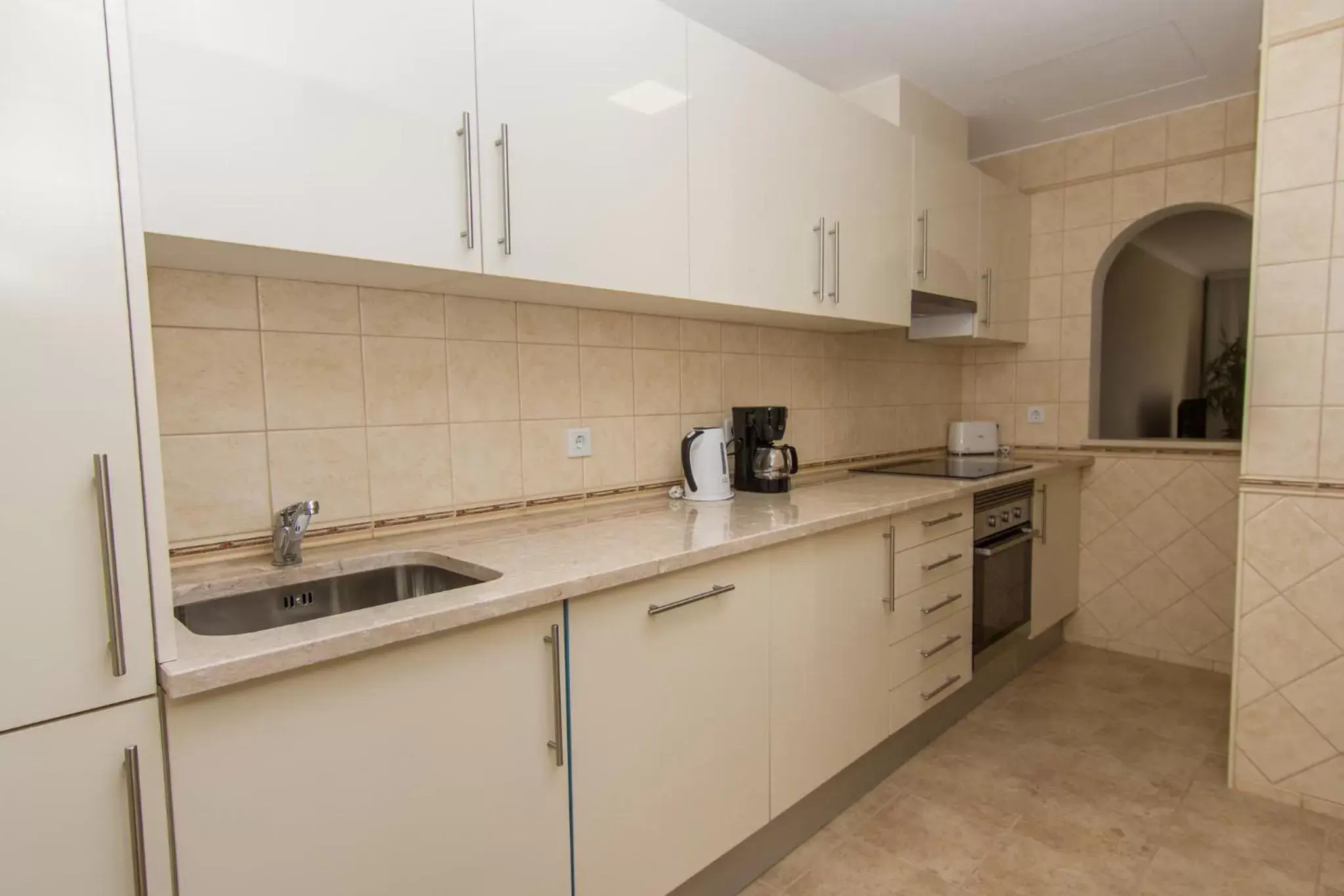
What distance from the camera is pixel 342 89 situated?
1.22 meters

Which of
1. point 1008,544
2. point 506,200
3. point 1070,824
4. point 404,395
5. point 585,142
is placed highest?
point 585,142

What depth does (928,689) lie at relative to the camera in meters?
2.34

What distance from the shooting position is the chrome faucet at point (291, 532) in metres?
1.40

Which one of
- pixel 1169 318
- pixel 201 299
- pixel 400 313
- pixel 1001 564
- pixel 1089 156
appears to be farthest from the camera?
pixel 1169 318

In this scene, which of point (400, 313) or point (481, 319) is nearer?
point (400, 313)

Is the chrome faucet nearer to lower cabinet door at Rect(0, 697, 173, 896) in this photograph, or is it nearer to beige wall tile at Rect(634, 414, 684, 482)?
lower cabinet door at Rect(0, 697, 173, 896)

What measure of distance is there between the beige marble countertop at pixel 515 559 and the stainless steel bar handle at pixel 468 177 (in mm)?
636

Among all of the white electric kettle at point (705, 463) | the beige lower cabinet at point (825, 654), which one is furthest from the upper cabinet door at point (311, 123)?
the beige lower cabinet at point (825, 654)

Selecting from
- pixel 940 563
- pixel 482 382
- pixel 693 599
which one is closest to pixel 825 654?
pixel 693 599

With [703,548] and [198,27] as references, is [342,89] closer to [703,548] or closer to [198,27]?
[198,27]

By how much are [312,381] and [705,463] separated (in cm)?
109

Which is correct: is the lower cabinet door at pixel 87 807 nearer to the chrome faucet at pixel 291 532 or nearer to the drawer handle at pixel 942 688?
the chrome faucet at pixel 291 532

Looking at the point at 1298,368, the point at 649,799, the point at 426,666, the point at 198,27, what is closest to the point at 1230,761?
the point at 1298,368

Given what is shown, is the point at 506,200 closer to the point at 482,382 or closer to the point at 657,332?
the point at 482,382
